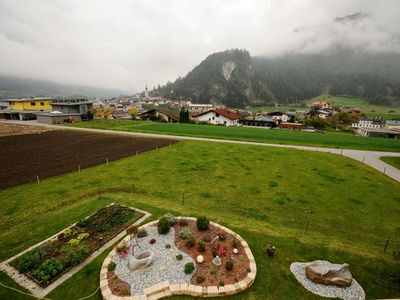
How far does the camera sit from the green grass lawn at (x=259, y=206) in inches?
412

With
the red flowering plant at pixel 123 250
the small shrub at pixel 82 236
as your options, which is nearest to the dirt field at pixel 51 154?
the small shrub at pixel 82 236

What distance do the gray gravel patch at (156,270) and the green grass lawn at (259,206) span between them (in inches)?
51.7

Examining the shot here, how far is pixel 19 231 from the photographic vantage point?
13.8 meters

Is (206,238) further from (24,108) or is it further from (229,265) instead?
(24,108)

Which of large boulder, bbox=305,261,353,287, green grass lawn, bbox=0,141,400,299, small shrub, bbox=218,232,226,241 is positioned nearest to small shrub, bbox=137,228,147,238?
green grass lawn, bbox=0,141,400,299

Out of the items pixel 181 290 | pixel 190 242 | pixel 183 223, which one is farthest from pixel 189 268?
pixel 183 223

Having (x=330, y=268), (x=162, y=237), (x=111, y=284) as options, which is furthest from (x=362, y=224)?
(x=111, y=284)

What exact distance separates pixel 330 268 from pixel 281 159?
26456 mm

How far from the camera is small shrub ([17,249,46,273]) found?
33.6 ft

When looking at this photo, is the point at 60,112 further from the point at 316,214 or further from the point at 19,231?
the point at 316,214

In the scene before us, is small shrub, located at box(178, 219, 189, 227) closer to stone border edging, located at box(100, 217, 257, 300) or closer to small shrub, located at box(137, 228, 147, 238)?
small shrub, located at box(137, 228, 147, 238)

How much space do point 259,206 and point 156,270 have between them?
10.9 meters

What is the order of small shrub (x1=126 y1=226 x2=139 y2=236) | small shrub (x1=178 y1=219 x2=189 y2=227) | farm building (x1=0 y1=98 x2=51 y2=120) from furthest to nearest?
1. farm building (x1=0 y1=98 x2=51 y2=120)
2. small shrub (x1=178 y1=219 x2=189 y2=227)
3. small shrub (x1=126 y1=226 x2=139 y2=236)

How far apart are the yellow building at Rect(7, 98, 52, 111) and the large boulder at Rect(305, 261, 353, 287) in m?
112
